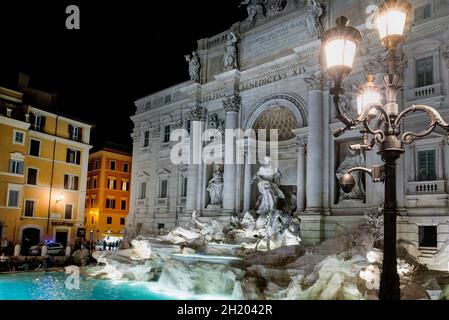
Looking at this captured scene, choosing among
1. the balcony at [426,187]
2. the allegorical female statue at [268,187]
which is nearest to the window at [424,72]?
the balcony at [426,187]

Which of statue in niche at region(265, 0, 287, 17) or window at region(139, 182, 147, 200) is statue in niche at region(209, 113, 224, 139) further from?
window at region(139, 182, 147, 200)

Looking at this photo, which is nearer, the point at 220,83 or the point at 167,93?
the point at 220,83

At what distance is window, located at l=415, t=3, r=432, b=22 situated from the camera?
16641mm

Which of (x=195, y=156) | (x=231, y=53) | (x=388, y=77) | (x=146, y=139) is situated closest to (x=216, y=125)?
(x=195, y=156)

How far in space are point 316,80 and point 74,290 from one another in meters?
13.9

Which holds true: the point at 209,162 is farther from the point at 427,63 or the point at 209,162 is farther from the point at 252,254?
the point at 427,63

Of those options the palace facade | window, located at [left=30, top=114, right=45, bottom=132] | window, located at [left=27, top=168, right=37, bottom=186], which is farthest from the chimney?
the palace facade

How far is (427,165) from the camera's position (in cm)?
1591

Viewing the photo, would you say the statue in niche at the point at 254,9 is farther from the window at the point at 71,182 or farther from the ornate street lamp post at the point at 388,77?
the window at the point at 71,182

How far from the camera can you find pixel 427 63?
54.2 feet

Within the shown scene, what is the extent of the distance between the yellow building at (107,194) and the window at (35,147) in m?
12.5

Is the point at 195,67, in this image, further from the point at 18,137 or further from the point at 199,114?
the point at 18,137

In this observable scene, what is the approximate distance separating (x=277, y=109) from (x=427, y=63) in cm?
803
